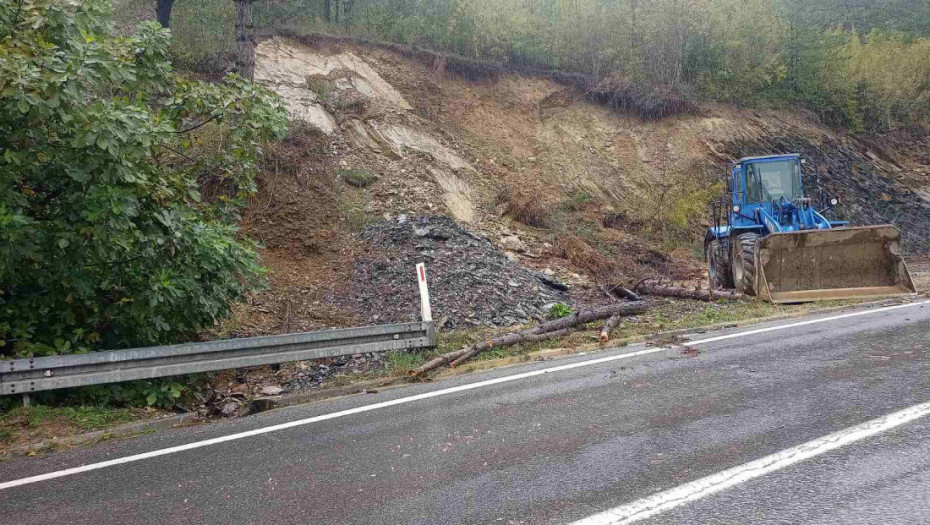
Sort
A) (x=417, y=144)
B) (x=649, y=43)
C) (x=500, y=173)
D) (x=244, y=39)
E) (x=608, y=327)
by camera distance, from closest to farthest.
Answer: (x=608, y=327), (x=244, y=39), (x=417, y=144), (x=500, y=173), (x=649, y=43)

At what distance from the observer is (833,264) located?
480 inches

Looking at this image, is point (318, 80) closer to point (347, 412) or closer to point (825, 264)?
point (825, 264)

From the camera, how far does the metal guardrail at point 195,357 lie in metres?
5.68

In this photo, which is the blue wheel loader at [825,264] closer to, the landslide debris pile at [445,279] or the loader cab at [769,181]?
the loader cab at [769,181]

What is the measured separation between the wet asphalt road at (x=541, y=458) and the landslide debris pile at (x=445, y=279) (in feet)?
13.8

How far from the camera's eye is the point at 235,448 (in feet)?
16.1

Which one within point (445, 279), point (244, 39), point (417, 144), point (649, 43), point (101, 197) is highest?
point (649, 43)

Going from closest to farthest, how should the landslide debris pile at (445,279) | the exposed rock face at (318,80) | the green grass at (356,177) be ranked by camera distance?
the landslide debris pile at (445,279), the green grass at (356,177), the exposed rock face at (318,80)

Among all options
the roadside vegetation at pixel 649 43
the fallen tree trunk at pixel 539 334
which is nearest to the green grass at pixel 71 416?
the fallen tree trunk at pixel 539 334

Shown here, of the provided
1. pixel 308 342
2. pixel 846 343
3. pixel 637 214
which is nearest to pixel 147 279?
pixel 308 342

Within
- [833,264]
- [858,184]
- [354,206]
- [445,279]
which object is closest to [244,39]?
[354,206]

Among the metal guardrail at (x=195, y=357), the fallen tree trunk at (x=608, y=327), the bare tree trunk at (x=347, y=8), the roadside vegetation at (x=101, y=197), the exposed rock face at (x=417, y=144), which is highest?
the bare tree trunk at (x=347, y=8)

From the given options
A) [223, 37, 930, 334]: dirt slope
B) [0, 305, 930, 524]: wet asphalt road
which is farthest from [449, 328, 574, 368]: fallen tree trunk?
[223, 37, 930, 334]: dirt slope

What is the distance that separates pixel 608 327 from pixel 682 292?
4469 mm
